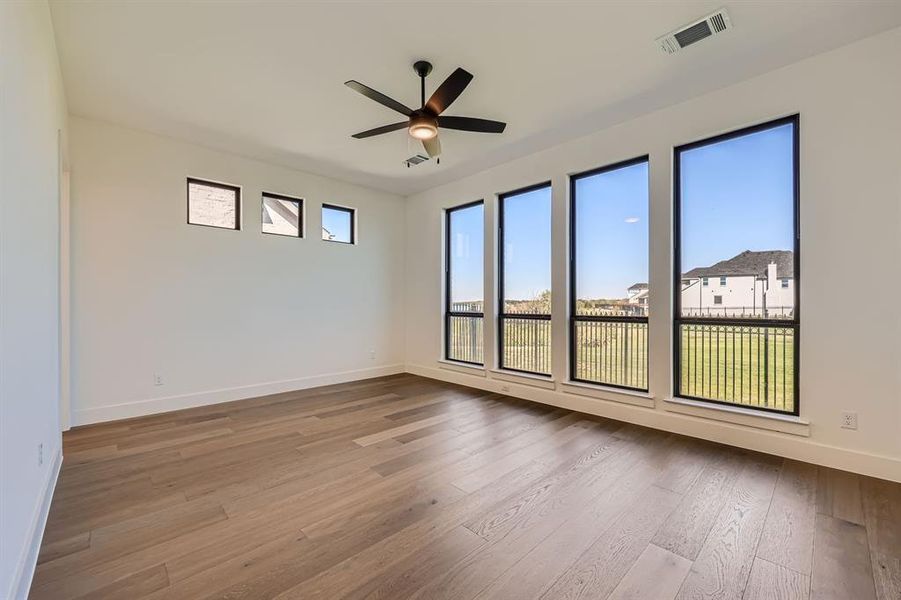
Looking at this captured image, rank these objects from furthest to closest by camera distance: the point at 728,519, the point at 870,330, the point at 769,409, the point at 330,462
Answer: the point at 769,409 < the point at 330,462 < the point at 870,330 < the point at 728,519

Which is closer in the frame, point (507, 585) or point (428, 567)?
point (507, 585)

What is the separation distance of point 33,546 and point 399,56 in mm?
3567

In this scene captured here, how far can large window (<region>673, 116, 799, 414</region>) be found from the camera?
3.21 meters

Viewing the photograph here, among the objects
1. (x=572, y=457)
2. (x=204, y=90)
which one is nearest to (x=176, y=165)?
(x=204, y=90)

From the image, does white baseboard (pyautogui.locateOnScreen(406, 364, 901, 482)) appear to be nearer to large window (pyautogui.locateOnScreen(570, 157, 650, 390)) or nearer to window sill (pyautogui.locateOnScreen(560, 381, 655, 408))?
window sill (pyautogui.locateOnScreen(560, 381, 655, 408))

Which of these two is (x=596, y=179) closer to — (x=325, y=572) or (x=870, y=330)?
(x=870, y=330)

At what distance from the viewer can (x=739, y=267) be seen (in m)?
3.44

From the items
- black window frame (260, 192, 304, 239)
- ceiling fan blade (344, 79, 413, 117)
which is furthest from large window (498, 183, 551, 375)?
black window frame (260, 192, 304, 239)

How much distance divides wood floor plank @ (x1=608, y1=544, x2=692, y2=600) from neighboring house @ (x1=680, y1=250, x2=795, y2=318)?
240 centimetres

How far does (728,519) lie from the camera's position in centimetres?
223

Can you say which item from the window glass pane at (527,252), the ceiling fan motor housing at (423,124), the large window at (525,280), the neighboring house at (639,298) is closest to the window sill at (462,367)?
the large window at (525,280)

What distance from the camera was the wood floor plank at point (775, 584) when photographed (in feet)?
5.46

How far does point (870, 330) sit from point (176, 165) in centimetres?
660

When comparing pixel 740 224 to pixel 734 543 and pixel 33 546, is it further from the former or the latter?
pixel 33 546
